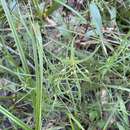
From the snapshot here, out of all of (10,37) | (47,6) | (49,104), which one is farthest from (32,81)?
(47,6)

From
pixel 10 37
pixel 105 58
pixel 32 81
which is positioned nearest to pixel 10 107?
pixel 32 81

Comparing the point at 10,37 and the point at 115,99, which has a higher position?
the point at 10,37

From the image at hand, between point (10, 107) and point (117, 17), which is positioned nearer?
point (10, 107)

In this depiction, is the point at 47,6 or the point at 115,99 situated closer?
the point at 115,99

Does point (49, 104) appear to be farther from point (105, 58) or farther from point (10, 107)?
point (105, 58)

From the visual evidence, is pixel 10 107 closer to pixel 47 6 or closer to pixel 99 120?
pixel 99 120

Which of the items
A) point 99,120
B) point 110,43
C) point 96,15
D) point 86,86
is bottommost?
point 99,120
